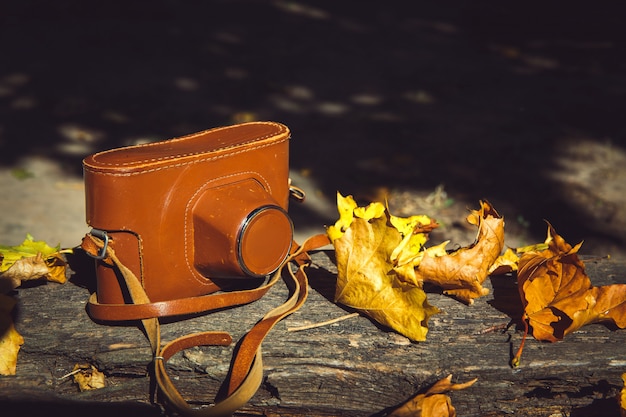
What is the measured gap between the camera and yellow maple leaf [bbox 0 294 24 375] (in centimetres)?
153

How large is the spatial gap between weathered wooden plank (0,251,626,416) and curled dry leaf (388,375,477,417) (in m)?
0.04

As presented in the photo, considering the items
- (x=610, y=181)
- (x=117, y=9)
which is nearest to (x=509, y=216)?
(x=610, y=181)

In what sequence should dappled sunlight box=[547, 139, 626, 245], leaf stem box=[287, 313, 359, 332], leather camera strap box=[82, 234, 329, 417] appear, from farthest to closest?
dappled sunlight box=[547, 139, 626, 245]
leaf stem box=[287, 313, 359, 332]
leather camera strap box=[82, 234, 329, 417]

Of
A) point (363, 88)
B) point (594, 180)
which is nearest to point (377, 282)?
point (594, 180)

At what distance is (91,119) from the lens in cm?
425

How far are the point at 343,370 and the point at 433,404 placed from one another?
0.73 ft

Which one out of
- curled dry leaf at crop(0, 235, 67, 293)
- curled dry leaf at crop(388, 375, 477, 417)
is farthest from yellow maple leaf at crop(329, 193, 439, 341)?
curled dry leaf at crop(0, 235, 67, 293)

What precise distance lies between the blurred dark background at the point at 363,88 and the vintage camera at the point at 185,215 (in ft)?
5.42

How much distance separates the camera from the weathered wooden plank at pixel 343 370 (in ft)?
5.05

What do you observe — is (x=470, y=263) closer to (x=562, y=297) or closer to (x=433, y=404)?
(x=562, y=297)

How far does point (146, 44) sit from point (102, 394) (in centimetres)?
429

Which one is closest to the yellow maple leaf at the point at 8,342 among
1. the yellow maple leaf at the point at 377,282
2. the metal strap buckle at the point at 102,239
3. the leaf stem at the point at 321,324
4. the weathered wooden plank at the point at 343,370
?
the weathered wooden plank at the point at 343,370

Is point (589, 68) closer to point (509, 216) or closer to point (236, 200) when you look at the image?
point (509, 216)

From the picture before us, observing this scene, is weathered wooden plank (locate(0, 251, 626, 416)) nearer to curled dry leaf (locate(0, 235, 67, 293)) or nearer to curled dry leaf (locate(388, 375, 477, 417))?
curled dry leaf (locate(388, 375, 477, 417))
